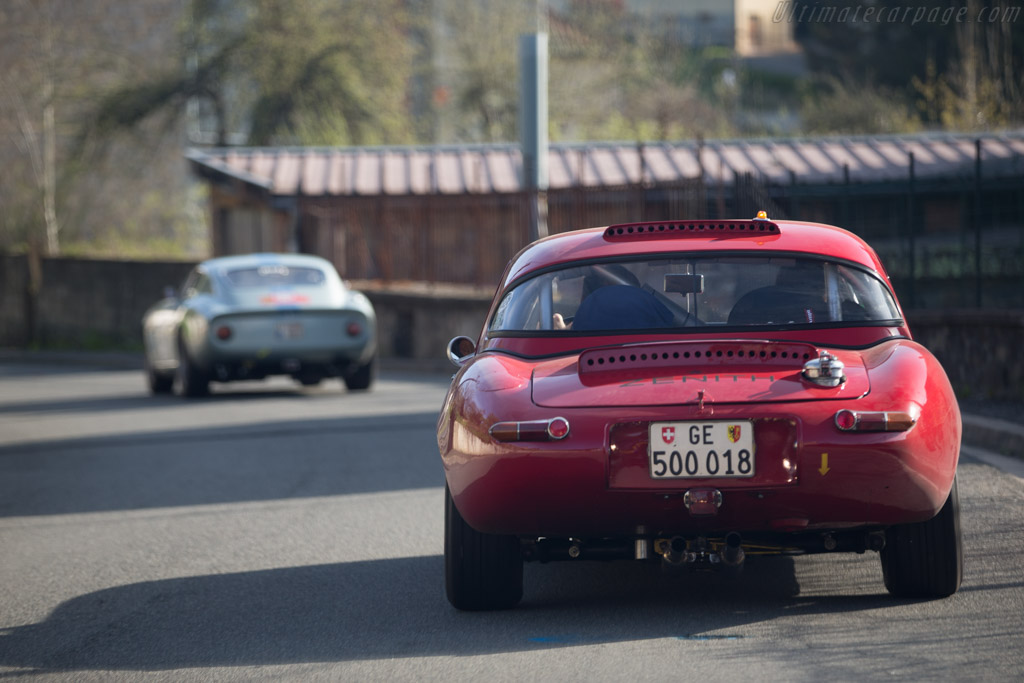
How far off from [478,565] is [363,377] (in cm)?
1096

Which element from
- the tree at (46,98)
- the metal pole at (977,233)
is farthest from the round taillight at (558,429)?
the tree at (46,98)

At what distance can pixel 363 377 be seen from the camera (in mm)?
16141

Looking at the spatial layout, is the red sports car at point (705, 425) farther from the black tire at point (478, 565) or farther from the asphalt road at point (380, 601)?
the asphalt road at point (380, 601)

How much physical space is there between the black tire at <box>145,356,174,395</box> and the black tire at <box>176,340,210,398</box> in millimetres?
1156

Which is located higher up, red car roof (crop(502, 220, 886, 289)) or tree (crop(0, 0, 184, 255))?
tree (crop(0, 0, 184, 255))

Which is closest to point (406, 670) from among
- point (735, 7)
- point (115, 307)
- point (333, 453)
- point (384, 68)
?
point (333, 453)

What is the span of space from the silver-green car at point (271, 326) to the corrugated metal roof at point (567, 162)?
12.2 m

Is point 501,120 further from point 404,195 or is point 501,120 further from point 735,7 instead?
point 735,7

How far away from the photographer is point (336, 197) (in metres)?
24.2

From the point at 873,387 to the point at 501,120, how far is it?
44.9 metres

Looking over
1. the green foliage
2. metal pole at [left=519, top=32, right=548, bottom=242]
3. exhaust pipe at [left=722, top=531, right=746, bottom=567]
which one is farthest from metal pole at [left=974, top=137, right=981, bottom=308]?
the green foliage

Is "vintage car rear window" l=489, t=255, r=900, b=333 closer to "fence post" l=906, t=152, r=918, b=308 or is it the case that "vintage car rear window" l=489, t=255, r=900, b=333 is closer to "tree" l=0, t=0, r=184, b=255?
"fence post" l=906, t=152, r=918, b=308

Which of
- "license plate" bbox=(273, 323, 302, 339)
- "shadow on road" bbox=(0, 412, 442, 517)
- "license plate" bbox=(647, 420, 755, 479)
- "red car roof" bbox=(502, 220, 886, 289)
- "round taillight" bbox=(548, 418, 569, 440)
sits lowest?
"shadow on road" bbox=(0, 412, 442, 517)

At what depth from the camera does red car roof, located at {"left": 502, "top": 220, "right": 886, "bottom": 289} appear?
562cm
